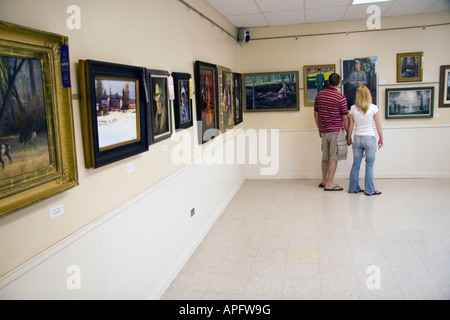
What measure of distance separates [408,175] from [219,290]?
15.8 ft

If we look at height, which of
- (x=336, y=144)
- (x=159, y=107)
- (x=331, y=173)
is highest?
(x=159, y=107)

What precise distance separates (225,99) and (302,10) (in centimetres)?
174

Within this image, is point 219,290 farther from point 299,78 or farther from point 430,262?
point 299,78

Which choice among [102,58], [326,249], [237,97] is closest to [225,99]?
[237,97]

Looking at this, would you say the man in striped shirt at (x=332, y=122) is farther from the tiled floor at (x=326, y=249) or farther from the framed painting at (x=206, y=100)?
the framed painting at (x=206, y=100)

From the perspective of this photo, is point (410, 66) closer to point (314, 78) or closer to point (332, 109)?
point (314, 78)

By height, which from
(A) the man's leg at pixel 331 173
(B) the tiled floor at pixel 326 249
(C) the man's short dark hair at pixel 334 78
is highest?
(C) the man's short dark hair at pixel 334 78

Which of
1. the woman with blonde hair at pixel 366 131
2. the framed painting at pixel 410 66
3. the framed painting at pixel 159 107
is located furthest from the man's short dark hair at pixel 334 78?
the framed painting at pixel 159 107

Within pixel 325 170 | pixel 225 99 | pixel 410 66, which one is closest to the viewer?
pixel 225 99

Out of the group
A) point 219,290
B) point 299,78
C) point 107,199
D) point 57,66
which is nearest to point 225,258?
point 219,290

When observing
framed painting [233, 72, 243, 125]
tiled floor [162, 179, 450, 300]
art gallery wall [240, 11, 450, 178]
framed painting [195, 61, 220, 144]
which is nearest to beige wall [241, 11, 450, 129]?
art gallery wall [240, 11, 450, 178]

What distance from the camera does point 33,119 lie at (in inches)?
65.3

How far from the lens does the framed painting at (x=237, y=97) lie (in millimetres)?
6203

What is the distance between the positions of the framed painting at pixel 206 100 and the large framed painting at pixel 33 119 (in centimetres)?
242
